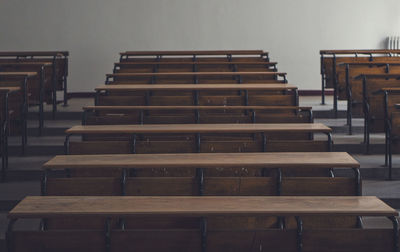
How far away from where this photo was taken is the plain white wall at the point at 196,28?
9867mm

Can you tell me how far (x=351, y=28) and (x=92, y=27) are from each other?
12.3 ft

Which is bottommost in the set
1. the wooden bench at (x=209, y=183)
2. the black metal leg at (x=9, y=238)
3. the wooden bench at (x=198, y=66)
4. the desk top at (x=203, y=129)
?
the black metal leg at (x=9, y=238)

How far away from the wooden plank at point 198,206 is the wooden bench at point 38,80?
3819 mm

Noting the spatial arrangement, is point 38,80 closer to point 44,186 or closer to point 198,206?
point 44,186

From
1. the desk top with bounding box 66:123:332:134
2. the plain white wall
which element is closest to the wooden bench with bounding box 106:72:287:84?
the desk top with bounding box 66:123:332:134

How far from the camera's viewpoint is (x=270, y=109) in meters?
4.95

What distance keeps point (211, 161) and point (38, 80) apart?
3.90 m

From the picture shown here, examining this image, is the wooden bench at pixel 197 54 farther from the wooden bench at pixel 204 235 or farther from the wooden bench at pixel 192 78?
the wooden bench at pixel 204 235

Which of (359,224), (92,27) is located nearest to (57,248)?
(359,224)

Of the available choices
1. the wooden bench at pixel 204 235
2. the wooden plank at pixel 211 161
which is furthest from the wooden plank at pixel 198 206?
the wooden plank at pixel 211 161

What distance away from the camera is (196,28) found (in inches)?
391

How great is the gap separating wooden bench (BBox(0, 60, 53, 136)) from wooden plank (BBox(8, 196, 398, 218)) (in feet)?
12.5

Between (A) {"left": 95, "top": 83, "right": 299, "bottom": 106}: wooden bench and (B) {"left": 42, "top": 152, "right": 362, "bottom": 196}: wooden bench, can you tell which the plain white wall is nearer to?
(A) {"left": 95, "top": 83, "right": 299, "bottom": 106}: wooden bench

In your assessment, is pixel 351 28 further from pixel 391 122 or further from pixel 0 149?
pixel 0 149
